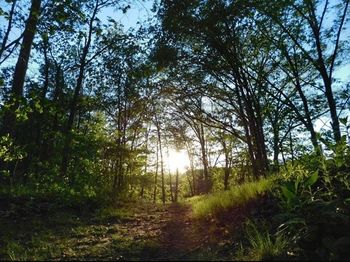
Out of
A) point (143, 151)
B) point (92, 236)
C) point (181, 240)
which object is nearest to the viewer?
point (181, 240)

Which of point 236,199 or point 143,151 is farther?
point 143,151

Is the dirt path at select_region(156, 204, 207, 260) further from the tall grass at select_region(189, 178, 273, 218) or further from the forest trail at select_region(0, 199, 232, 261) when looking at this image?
the tall grass at select_region(189, 178, 273, 218)

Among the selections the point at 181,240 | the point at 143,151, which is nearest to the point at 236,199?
the point at 181,240

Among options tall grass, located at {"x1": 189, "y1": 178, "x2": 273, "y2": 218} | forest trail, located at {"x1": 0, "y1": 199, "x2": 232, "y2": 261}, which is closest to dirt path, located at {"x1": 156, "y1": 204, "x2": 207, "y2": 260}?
forest trail, located at {"x1": 0, "y1": 199, "x2": 232, "y2": 261}

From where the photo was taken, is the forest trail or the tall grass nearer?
the forest trail

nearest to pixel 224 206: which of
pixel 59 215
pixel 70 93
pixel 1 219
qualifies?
pixel 59 215

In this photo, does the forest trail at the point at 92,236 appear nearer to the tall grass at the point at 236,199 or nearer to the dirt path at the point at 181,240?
the dirt path at the point at 181,240

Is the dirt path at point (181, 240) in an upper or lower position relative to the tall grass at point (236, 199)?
lower

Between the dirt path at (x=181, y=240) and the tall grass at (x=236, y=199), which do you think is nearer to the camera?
the dirt path at (x=181, y=240)

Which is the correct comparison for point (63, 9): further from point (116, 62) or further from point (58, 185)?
point (116, 62)

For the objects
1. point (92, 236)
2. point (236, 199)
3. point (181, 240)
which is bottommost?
point (181, 240)

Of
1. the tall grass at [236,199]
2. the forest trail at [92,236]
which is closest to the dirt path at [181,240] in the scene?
the forest trail at [92,236]

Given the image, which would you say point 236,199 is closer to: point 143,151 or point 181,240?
point 181,240

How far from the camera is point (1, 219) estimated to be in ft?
21.9
